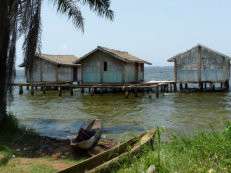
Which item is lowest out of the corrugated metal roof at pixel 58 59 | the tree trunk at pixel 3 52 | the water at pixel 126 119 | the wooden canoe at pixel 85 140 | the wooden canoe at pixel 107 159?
the water at pixel 126 119

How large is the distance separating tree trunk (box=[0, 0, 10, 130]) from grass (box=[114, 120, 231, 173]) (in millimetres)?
5311

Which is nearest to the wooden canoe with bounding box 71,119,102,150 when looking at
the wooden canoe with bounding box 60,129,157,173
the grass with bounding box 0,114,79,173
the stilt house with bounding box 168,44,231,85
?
the grass with bounding box 0,114,79,173

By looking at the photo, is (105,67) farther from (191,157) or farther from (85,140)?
(191,157)

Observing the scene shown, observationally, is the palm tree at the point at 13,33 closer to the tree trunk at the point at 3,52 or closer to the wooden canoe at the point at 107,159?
the tree trunk at the point at 3,52

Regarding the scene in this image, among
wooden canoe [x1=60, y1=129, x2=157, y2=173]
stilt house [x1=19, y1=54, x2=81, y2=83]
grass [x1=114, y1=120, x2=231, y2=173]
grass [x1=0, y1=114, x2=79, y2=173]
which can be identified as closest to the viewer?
grass [x1=114, y1=120, x2=231, y2=173]

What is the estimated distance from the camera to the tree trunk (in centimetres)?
803

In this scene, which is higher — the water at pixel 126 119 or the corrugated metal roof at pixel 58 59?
the corrugated metal roof at pixel 58 59

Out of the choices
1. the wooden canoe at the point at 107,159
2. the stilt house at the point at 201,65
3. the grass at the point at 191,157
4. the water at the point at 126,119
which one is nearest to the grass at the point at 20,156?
the wooden canoe at the point at 107,159

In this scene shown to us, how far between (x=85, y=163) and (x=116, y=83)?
20.3 m

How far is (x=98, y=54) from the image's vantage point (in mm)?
25438

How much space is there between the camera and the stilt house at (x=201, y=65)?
24438mm

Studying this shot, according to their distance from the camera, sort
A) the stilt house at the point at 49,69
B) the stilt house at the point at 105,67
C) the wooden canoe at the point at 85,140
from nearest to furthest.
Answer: the wooden canoe at the point at 85,140, the stilt house at the point at 105,67, the stilt house at the point at 49,69

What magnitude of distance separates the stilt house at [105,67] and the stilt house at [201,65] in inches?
182

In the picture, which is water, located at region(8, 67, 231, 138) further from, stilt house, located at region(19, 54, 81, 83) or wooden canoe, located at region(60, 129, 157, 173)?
stilt house, located at region(19, 54, 81, 83)
